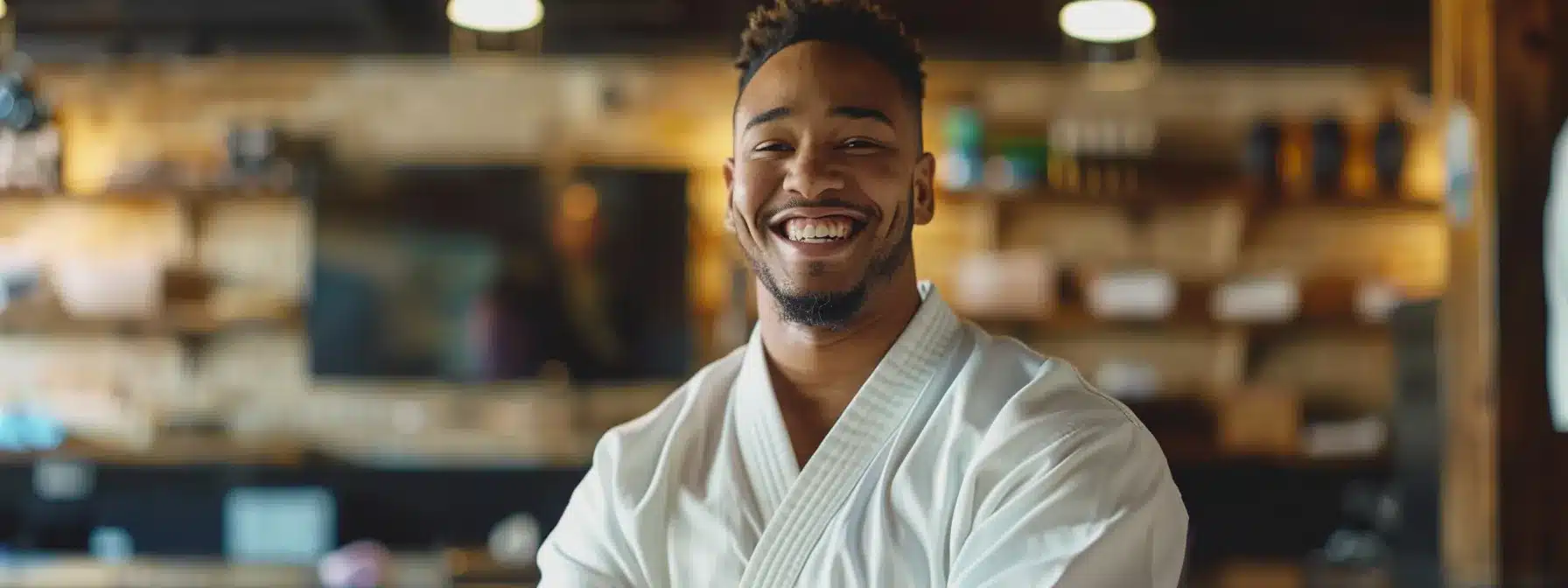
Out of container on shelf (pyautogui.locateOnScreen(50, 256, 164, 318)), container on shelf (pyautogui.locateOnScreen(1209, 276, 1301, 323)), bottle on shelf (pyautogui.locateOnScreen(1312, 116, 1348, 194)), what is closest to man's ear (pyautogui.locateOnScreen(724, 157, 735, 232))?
container on shelf (pyautogui.locateOnScreen(1209, 276, 1301, 323))

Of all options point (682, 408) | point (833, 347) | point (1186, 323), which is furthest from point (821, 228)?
point (1186, 323)

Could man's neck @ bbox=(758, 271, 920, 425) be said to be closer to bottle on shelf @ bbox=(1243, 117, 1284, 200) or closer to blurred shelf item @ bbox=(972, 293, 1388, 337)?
blurred shelf item @ bbox=(972, 293, 1388, 337)

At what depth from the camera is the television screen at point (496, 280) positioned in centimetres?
490

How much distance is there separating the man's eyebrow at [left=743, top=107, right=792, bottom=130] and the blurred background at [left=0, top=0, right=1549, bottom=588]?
3644 mm

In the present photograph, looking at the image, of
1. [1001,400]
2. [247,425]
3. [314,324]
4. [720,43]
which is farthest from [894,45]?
[247,425]

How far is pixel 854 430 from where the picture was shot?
1128 millimetres

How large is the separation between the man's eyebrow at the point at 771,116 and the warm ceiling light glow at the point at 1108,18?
2671 mm

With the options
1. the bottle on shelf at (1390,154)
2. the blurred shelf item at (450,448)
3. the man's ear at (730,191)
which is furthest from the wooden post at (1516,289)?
the blurred shelf item at (450,448)

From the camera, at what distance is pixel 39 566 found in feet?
16.3

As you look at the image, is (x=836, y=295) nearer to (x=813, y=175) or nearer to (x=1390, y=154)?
(x=813, y=175)

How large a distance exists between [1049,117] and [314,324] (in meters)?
2.53

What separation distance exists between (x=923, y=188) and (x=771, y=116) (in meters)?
0.14

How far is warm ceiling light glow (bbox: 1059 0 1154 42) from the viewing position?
11.9 feet

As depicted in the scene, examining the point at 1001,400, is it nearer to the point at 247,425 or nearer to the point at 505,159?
the point at 505,159
